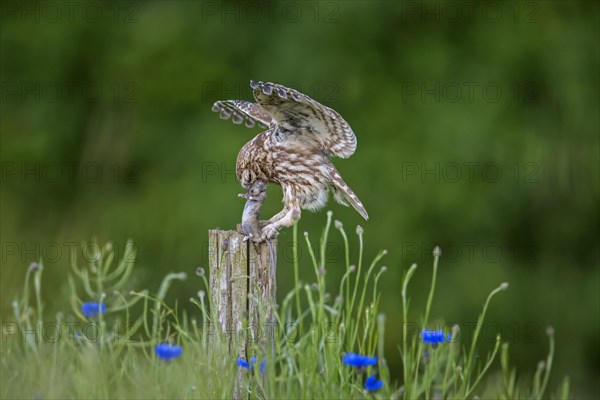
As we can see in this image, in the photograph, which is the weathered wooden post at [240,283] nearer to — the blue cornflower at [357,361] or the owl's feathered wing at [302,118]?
the blue cornflower at [357,361]

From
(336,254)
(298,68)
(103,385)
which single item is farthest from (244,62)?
(103,385)

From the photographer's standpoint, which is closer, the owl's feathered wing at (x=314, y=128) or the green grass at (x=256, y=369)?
the green grass at (x=256, y=369)

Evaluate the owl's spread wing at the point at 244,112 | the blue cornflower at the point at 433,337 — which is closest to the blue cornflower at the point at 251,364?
the blue cornflower at the point at 433,337

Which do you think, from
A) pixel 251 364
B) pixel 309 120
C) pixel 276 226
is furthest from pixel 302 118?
pixel 251 364

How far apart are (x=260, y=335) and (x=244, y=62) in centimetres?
476

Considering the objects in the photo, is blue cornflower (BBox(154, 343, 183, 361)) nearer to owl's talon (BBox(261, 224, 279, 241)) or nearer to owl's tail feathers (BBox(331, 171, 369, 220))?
owl's talon (BBox(261, 224, 279, 241))

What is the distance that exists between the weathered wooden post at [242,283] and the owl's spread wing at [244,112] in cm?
123

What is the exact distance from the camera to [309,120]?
5.20 meters

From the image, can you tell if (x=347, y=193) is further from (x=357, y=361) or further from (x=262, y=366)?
(x=357, y=361)

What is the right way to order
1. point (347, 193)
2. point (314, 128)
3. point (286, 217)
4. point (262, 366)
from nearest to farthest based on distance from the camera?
point (262, 366), point (286, 217), point (347, 193), point (314, 128)

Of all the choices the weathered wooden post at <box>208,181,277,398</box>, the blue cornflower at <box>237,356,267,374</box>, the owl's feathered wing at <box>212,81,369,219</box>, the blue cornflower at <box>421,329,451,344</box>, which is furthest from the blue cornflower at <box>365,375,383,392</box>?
the owl's feathered wing at <box>212,81,369,219</box>

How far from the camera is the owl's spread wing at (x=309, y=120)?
4.85 metres

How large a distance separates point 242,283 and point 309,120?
119cm

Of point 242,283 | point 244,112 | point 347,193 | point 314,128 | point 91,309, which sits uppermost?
point 244,112
